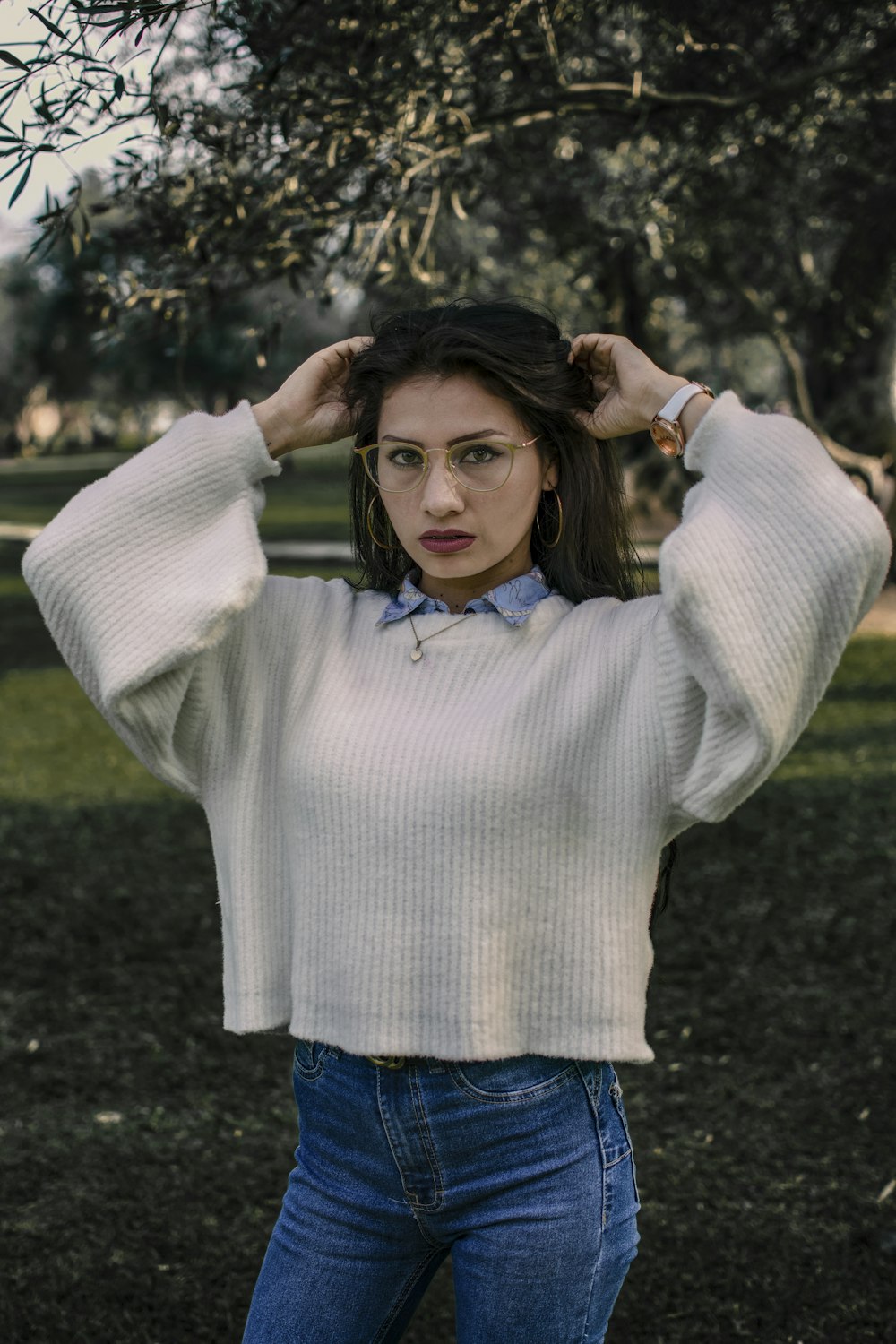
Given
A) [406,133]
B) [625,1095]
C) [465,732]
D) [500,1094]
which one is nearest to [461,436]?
[465,732]

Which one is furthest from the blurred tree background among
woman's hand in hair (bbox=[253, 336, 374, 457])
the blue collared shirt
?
the blue collared shirt

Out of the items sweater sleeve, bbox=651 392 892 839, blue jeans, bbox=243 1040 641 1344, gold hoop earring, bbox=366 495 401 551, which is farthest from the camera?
gold hoop earring, bbox=366 495 401 551

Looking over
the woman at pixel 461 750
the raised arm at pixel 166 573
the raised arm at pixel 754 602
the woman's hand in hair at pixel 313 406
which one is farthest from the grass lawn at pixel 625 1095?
the woman's hand in hair at pixel 313 406

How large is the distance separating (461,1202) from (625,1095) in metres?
2.83

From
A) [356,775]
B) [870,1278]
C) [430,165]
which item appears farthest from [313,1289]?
[430,165]

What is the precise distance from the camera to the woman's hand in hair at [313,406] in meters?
2.38

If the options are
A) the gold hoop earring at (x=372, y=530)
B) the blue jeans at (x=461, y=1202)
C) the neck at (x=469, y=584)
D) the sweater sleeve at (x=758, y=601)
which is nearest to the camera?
the sweater sleeve at (x=758, y=601)

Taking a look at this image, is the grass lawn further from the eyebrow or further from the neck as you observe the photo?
the eyebrow

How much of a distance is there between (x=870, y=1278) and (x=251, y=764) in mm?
2437

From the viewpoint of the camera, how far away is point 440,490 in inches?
87.0

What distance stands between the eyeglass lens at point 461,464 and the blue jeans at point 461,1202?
881 mm

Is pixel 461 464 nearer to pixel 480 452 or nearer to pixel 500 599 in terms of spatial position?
pixel 480 452

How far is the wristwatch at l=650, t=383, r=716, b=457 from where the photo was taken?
2.20m

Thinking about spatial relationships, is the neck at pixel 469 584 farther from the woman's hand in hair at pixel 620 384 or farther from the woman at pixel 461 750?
the woman's hand in hair at pixel 620 384
